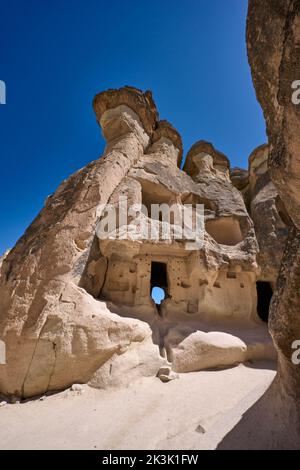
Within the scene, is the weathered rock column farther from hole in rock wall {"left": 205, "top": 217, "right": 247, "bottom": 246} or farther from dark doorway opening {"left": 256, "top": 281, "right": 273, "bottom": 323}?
dark doorway opening {"left": 256, "top": 281, "right": 273, "bottom": 323}

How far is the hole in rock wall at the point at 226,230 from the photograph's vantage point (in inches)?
318

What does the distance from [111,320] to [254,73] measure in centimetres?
430

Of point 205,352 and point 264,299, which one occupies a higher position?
point 264,299

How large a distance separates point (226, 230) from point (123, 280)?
4.62 meters

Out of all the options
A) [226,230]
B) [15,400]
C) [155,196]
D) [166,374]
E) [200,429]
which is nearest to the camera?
[200,429]

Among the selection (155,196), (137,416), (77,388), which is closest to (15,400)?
(77,388)

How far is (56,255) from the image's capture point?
4.77m

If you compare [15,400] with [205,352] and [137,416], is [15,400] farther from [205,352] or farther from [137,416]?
[205,352]

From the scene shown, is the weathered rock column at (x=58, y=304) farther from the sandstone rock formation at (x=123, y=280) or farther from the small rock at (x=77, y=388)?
the small rock at (x=77, y=388)

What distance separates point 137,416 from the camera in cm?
294

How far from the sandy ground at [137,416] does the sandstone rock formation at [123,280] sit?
1.20 ft

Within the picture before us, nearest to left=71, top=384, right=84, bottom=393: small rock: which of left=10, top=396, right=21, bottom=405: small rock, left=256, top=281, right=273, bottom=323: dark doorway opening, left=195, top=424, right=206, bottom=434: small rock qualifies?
left=10, top=396, right=21, bottom=405: small rock

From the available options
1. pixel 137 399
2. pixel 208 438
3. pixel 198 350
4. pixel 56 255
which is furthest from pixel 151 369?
pixel 56 255

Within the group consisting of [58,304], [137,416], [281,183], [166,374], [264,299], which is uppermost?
[281,183]
